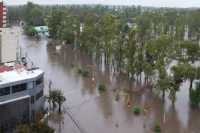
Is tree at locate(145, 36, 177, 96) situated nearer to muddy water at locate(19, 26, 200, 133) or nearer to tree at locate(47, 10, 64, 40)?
muddy water at locate(19, 26, 200, 133)

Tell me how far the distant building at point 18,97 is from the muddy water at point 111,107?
8.14 ft

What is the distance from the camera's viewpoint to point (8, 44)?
2933 cm

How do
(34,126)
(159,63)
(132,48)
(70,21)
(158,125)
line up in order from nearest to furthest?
(34,126) < (158,125) < (159,63) < (132,48) < (70,21)

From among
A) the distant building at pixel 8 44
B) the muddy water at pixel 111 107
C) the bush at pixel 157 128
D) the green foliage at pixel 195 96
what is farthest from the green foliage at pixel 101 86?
the distant building at pixel 8 44

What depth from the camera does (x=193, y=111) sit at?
893 inches

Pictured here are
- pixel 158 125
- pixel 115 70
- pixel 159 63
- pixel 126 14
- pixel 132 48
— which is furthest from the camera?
pixel 126 14

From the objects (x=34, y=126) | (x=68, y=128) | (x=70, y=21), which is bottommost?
(x=68, y=128)

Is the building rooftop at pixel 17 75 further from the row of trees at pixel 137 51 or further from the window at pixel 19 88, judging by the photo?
the row of trees at pixel 137 51

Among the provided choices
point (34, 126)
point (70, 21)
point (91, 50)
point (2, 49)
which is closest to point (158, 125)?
point (34, 126)

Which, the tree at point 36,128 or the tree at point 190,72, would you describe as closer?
the tree at point 36,128

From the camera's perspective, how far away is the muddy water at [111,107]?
19609mm

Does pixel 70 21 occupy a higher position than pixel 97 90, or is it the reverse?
pixel 70 21

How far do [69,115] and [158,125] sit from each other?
23.4 ft

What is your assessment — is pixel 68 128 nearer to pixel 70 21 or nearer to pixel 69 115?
pixel 69 115
